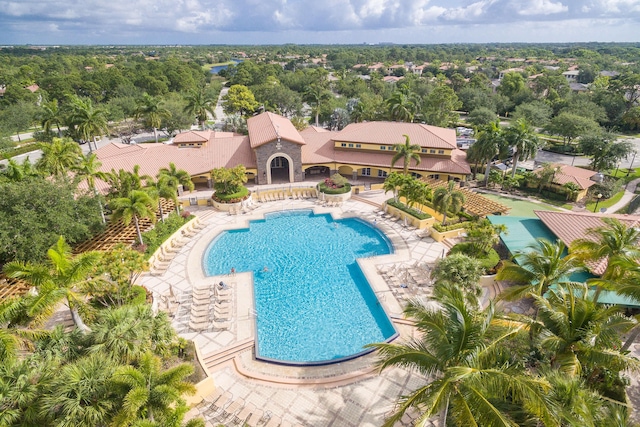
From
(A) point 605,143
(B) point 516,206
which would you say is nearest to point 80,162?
(B) point 516,206

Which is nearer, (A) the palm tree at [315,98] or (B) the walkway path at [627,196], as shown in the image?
Answer: (B) the walkway path at [627,196]

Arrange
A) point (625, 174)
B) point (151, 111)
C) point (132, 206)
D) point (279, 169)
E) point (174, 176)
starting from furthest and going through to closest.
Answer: point (151, 111) → point (279, 169) → point (625, 174) → point (174, 176) → point (132, 206)

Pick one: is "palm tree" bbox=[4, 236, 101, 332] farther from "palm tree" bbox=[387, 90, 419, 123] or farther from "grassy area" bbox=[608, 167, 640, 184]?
"grassy area" bbox=[608, 167, 640, 184]

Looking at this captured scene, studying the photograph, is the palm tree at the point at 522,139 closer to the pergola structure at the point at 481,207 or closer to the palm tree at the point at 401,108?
the pergola structure at the point at 481,207

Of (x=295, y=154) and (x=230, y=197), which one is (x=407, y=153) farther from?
(x=230, y=197)

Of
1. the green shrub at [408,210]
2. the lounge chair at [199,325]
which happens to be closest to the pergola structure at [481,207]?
the green shrub at [408,210]

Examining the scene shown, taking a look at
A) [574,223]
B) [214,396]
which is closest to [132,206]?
[214,396]

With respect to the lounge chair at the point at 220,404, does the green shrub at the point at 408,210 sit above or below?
above

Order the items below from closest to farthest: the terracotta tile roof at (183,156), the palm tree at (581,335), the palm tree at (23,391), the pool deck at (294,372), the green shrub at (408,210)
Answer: the palm tree at (23,391)
the palm tree at (581,335)
the pool deck at (294,372)
the green shrub at (408,210)
the terracotta tile roof at (183,156)
